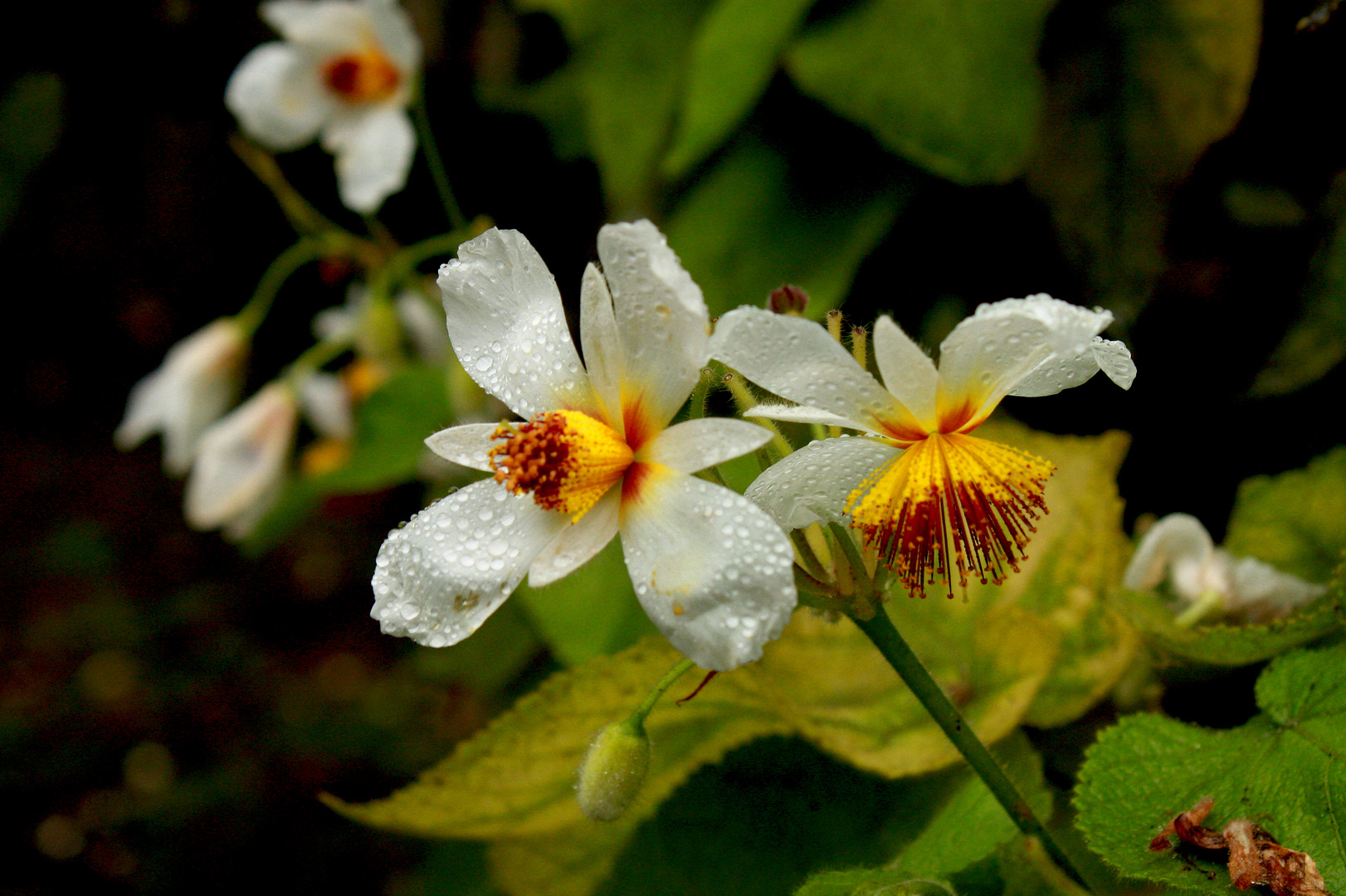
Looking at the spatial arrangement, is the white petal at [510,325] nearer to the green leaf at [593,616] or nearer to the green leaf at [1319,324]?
the green leaf at [593,616]

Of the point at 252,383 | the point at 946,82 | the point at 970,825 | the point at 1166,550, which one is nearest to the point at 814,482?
the point at 970,825

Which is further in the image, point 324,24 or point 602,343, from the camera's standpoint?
point 324,24

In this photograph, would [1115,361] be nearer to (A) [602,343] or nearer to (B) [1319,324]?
(A) [602,343]

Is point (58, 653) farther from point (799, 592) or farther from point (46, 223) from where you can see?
point (799, 592)

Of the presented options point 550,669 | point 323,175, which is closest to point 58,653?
point 323,175

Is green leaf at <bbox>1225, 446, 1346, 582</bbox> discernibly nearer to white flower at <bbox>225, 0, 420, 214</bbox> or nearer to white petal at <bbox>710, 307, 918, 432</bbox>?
white petal at <bbox>710, 307, 918, 432</bbox>

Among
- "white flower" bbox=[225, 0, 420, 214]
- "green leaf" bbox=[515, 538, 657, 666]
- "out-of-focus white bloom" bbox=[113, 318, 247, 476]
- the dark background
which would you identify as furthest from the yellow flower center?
"green leaf" bbox=[515, 538, 657, 666]

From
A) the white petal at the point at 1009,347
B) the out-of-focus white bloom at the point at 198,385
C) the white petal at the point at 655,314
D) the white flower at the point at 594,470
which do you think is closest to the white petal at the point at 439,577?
the white flower at the point at 594,470
